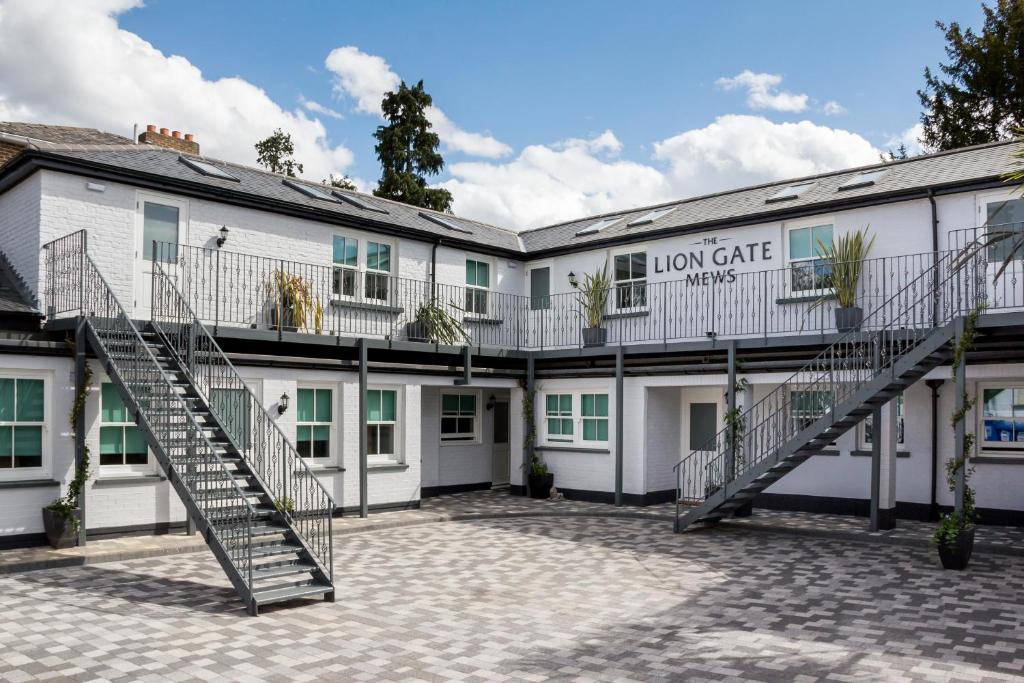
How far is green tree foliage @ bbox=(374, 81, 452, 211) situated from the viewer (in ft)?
107

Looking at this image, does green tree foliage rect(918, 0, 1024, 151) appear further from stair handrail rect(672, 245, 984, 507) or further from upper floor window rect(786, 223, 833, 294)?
stair handrail rect(672, 245, 984, 507)

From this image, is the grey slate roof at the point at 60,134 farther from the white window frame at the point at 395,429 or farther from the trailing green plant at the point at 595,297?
the trailing green plant at the point at 595,297

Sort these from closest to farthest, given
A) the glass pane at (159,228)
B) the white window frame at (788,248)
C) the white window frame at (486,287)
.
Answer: the glass pane at (159,228) → the white window frame at (788,248) → the white window frame at (486,287)

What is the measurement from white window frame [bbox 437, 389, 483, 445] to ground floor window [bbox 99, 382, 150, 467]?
7118 mm

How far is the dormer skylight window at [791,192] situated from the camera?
54.1 feet

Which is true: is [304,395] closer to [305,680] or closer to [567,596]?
[567,596]

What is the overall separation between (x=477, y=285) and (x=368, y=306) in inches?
140

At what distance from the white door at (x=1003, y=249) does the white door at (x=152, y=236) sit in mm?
13123

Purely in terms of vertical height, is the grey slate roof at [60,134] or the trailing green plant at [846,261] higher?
the grey slate roof at [60,134]

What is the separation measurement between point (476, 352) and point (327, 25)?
22.4ft

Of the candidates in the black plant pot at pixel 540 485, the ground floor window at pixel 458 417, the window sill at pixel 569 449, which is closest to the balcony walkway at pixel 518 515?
the black plant pot at pixel 540 485

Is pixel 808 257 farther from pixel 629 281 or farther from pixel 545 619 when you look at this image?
pixel 545 619

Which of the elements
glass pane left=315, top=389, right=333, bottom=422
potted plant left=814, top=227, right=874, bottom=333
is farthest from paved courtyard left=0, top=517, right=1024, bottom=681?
potted plant left=814, top=227, right=874, bottom=333

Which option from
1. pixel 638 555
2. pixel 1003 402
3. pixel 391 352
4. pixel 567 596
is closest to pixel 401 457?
pixel 391 352
